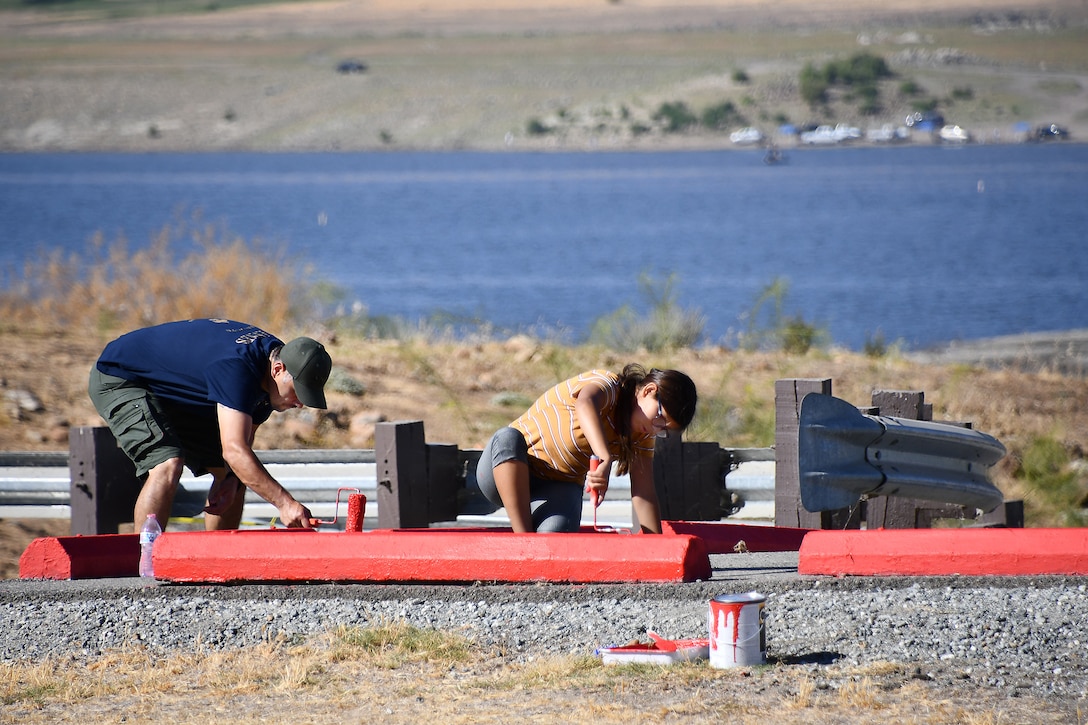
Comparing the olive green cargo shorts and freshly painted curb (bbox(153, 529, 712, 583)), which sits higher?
the olive green cargo shorts

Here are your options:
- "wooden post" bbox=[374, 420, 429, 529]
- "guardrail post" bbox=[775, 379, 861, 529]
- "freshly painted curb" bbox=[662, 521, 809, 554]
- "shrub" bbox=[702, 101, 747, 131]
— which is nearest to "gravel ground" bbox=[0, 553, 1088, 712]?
"freshly painted curb" bbox=[662, 521, 809, 554]

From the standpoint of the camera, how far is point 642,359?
1402 cm

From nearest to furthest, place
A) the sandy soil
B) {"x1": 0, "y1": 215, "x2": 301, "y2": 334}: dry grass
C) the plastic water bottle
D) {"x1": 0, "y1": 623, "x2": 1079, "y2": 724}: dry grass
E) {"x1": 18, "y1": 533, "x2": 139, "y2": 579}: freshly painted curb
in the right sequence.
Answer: {"x1": 0, "y1": 623, "x2": 1079, "y2": 724}: dry grass → the plastic water bottle → {"x1": 18, "y1": 533, "x2": 139, "y2": 579}: freshly painted curb → {"x1": 0, "y1": 215, "x2": 301, "y2": 334}: dry grass → the sandy soil

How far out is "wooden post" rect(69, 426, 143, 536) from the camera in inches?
297

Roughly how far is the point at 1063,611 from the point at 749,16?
519 ft

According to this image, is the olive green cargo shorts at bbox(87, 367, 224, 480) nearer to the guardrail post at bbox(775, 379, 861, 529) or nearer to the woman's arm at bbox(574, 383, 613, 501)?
the woman's arm at bbox(574, 383, 613, 501)

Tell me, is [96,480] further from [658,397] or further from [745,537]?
[745,537]

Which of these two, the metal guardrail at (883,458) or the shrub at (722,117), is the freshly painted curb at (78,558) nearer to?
the metal guardrail at (883,458)

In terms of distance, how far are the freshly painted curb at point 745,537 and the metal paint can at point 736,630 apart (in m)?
1.82

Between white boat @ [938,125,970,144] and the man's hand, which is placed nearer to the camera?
the man's hand

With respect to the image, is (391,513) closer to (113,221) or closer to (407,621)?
(407,621)

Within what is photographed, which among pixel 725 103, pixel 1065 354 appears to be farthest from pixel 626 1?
pixel 1065 354

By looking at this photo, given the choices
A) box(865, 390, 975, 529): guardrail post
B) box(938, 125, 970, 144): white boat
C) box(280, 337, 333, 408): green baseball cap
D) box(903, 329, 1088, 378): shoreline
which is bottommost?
box(865, 390, 975, 529): guardrail post

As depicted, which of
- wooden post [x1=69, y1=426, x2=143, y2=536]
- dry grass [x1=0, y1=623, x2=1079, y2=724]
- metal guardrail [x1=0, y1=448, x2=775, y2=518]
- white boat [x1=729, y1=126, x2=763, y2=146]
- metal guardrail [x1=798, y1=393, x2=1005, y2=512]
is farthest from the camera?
white boat [x1=729, y1=126, x2=763, y2=146]
